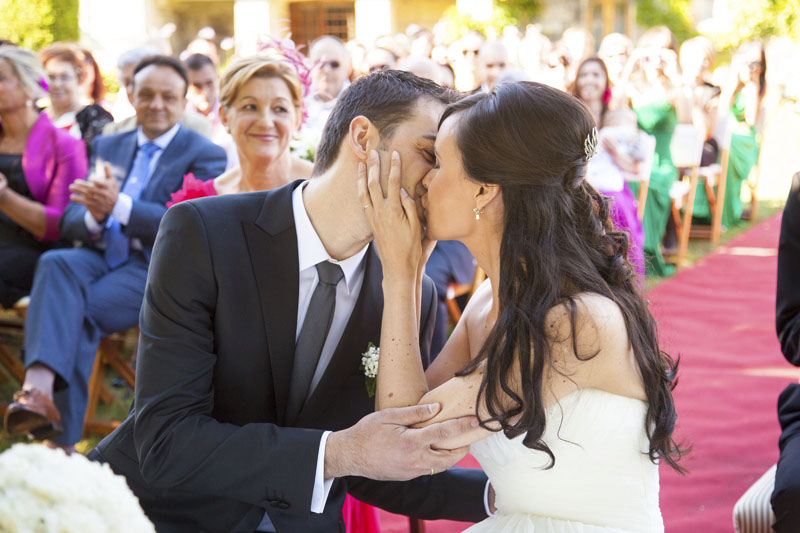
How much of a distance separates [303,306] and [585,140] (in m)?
0.85

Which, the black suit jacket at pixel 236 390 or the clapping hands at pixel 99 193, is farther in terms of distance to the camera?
the clapping hands at pixel 99 193

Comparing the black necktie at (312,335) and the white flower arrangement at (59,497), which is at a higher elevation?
the white flower arrangement at (59,497)

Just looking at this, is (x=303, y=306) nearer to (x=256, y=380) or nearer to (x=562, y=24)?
(x=256, y=380)

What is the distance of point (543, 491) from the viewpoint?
6.80ft

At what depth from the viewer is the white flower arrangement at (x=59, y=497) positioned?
0.87 metres

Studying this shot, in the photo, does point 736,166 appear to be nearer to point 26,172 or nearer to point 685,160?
point 685,160

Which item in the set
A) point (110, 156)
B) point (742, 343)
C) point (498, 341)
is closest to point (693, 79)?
point (742, 343)

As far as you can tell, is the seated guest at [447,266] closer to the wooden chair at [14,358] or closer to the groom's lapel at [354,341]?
the wooden chair at [14,358]

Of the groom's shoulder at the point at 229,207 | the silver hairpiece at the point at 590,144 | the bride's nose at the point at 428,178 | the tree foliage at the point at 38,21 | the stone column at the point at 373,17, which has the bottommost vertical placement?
the groom's shoulder at the point at 229,207

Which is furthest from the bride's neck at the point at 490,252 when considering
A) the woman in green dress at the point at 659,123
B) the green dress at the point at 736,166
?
the green dress at the point at 736,166

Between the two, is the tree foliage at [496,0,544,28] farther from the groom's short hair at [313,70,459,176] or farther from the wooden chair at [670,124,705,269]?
the groom's short hair at [313,70,459,176]

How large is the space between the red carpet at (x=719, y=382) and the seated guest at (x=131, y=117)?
3443 mm

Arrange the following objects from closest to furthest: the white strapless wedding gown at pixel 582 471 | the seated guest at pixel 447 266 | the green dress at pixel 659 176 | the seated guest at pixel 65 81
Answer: the white strapless wedding gown at pixel 582 471 < the seated guest at pixel 447 266 < the seated guest at pixel 65 81 < the green dress at pixel 659 176

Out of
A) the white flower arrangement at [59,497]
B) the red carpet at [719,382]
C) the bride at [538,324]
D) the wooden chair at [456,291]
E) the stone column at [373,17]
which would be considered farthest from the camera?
the stone column at [373,17]
